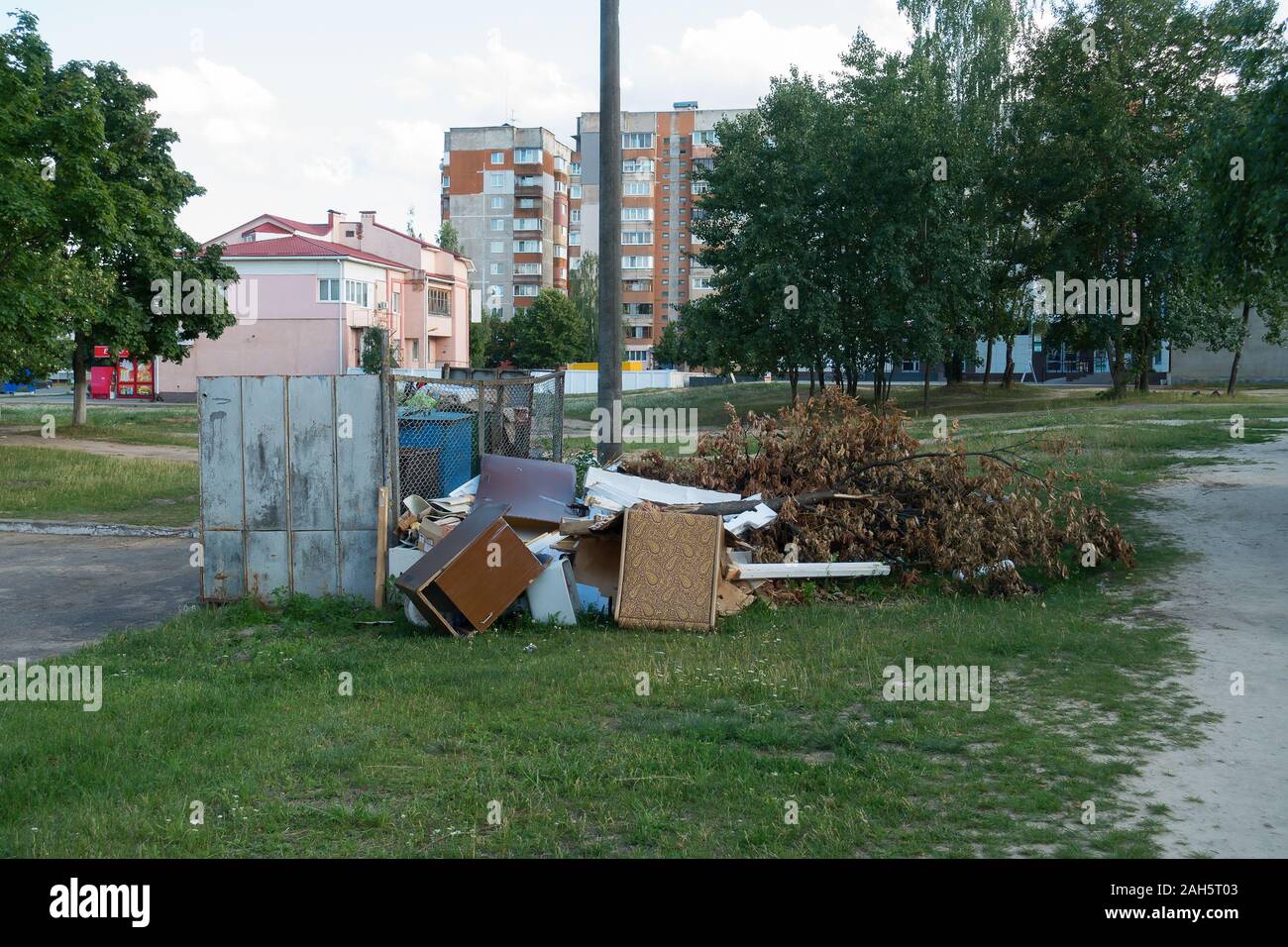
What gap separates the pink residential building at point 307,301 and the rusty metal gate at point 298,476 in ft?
163

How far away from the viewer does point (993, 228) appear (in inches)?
1650

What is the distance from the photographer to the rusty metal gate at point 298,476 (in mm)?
10898

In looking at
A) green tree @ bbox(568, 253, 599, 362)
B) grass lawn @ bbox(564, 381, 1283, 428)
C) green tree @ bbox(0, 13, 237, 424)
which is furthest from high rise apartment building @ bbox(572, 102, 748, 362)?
green tree @ bbox(0, 13, 237, 424)

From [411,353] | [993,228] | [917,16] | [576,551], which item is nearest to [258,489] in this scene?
[576,551]

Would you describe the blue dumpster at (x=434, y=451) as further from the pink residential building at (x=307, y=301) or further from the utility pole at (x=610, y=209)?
the pink residential building at (x=307, y=301)

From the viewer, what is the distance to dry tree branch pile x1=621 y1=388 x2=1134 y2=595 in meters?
11.2

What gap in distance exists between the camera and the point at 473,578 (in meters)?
9.42

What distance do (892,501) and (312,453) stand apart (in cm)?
588

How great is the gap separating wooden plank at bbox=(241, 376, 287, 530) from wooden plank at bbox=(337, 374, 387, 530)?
0.53 metres

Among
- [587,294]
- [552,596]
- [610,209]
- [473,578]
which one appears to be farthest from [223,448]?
[587,294]

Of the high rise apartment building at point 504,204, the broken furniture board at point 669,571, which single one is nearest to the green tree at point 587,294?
the high rise apartment building at point 504,204

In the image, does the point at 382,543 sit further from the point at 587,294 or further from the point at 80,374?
the point at 587,294

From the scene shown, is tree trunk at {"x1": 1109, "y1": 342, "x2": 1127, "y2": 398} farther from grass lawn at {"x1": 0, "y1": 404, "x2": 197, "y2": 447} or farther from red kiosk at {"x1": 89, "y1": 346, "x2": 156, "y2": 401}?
red kiosk at {"x1": 89, "y1": 346, "x2": 156, "y2": 401}

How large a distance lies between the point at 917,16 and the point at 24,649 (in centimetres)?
4535
